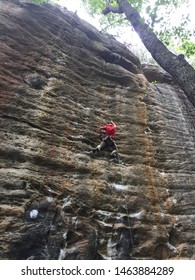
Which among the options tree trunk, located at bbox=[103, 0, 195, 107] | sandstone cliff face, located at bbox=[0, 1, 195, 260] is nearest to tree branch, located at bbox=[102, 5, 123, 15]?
tree trunk, located at bbox=[103, 0, 195, 107]

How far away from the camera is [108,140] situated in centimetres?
1052

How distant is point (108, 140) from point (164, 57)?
384cm

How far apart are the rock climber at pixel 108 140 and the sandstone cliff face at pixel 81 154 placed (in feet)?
0.88

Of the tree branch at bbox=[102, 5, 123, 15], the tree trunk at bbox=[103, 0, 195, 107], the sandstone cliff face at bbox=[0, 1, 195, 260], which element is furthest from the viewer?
the tree branch at bbox=[102, 5, 123, 15]

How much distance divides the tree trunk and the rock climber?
2.84m

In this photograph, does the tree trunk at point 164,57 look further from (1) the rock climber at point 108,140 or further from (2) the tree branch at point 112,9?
(1) the rock climber at point 108,140

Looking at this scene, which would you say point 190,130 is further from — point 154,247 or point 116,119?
point 154,247

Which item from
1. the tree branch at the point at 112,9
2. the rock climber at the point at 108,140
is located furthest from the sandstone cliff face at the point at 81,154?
the tree branch at the point at 112,9

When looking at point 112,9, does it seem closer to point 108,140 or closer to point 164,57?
point 164,57

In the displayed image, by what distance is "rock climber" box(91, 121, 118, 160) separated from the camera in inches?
399

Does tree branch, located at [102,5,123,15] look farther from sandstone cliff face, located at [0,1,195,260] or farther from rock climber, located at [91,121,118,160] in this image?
rock climber, located at [91,121,118,160]

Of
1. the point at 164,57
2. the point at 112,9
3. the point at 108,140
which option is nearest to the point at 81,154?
the point at 108,140

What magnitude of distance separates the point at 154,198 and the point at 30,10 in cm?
1034

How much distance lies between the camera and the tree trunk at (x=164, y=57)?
9609 mm
